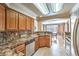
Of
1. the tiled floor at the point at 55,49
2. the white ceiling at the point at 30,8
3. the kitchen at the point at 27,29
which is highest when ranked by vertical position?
the white ceiling at the point at 30,8

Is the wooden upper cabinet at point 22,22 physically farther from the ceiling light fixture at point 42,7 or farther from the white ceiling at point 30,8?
the ceiling light fixture at point 42,7

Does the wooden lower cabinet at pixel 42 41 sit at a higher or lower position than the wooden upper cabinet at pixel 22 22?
lower

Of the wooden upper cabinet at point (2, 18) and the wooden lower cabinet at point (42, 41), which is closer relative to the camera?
the wooden upper cabinet at point (2, 18)

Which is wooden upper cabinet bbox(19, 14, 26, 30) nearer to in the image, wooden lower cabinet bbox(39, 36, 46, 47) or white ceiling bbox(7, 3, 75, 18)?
white ceiling bbox(7, 3, 75, 18)

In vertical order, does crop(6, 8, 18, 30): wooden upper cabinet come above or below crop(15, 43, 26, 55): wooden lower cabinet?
above

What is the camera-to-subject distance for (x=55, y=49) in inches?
90.6

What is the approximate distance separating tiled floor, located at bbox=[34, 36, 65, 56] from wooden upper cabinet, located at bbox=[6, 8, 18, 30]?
652 mm

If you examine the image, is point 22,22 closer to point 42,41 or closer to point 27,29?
point 27,29

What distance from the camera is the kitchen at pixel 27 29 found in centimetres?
223

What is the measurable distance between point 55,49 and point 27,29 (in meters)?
0.64

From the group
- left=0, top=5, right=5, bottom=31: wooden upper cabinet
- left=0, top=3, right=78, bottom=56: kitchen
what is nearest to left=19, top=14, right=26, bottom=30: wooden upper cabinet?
left=0, top=3, right=78, bottom=56: kitchen

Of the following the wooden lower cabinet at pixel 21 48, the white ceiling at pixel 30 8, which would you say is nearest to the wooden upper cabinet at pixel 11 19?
the white ceiling at pixel 30 8

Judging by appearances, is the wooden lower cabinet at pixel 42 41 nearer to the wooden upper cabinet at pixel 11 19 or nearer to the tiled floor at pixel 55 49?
the tiled floor at pixel 55 49

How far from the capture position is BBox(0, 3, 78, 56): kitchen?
2229 millimetres
